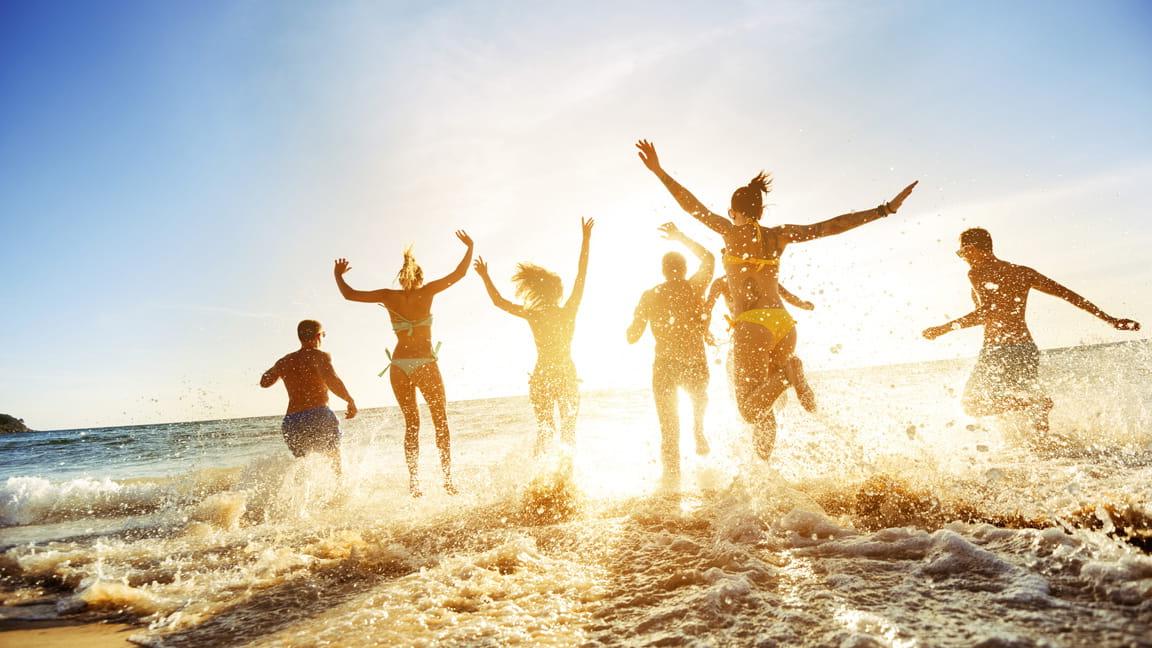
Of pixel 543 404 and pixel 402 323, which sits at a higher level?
pixel 402 323

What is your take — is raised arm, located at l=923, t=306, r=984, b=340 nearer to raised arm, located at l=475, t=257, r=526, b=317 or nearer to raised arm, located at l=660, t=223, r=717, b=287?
raised arm, located at l=660, t=223, r=717, b=287

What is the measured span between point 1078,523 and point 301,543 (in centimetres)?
504

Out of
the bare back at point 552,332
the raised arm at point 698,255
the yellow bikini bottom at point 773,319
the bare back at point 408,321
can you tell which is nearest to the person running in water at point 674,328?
the raised arm at point 698,255

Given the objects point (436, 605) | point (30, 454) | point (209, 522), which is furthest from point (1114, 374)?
point (30, 454)

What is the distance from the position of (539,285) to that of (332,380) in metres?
3.01

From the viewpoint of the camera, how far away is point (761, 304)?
4.82 metres

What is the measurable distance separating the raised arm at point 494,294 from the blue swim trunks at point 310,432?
8.24 feet

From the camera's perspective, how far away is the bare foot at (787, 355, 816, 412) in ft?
15.7

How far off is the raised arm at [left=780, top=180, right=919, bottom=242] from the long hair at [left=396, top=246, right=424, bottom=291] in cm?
439

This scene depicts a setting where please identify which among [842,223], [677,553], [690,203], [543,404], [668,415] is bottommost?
[677,553]

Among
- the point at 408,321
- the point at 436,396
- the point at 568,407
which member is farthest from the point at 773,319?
the point at 408,321

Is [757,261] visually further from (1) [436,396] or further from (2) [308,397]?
(2) [308,397]

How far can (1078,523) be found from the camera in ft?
9.05

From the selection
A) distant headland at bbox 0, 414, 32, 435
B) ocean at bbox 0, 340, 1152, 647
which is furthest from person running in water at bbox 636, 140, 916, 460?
distant headland at bbox 0, 414, 32, 435
